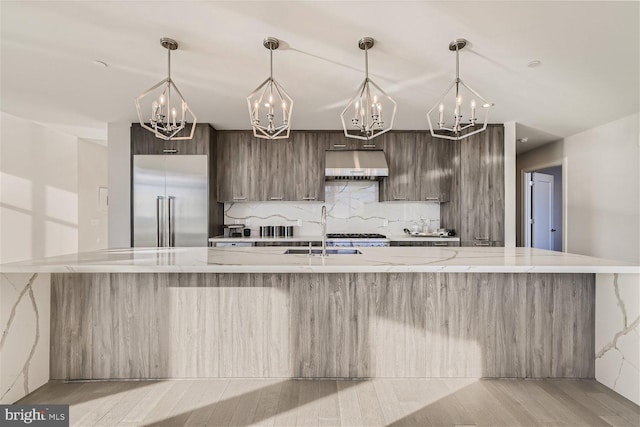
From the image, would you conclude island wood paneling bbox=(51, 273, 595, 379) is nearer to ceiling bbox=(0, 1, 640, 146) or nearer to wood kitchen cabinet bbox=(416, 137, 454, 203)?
ceiling bbox=(0, 1, 640, 146)

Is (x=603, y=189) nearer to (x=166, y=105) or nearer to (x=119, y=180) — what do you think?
(x=166, y=105)

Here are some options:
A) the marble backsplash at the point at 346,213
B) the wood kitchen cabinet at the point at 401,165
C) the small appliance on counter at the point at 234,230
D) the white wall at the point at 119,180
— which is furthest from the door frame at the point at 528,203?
the white wall at the point at 119,180

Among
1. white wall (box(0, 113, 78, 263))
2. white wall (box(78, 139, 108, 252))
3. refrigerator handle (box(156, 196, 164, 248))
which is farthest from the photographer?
white wall (box(78, 139, 108, 252))

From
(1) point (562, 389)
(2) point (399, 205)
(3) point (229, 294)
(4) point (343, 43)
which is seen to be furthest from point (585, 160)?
(3) point (229, 294)

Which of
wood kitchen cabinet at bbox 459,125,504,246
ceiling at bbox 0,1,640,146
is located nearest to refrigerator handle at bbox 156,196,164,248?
ceiling at bbox 0,1,640,146

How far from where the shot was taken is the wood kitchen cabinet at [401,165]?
4.68 m

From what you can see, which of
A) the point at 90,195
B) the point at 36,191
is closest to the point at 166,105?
the point at 36,191

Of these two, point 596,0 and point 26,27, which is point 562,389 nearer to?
point 596,0

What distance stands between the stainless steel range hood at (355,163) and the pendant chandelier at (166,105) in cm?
184

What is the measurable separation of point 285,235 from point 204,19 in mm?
3187

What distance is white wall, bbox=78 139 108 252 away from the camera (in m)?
5.99

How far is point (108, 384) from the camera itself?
85.7 inches

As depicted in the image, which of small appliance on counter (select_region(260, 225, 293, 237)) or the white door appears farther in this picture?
the white door

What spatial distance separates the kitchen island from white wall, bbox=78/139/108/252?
461cm
